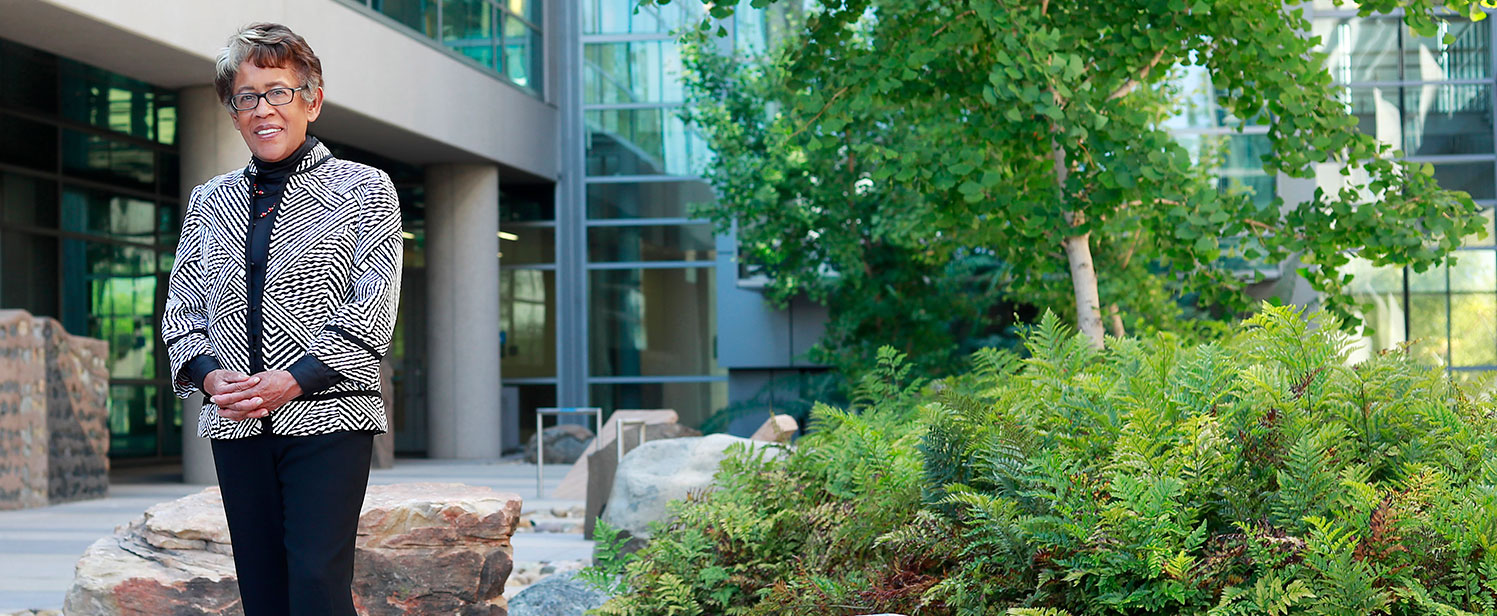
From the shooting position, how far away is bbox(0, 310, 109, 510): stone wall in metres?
11.4

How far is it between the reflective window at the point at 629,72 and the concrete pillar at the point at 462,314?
2940 millimetres

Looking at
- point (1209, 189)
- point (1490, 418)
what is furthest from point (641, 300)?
point (1490, 418)

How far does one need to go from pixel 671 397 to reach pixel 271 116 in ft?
65.7

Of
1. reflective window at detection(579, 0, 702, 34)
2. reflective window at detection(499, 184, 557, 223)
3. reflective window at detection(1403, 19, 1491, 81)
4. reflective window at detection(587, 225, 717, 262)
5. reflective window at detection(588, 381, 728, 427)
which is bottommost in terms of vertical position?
reflective window at detection(588, 381, 728, 427)

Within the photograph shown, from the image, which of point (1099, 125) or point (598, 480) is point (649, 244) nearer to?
point (598, 480)

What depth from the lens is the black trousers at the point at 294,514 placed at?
248 centimetres

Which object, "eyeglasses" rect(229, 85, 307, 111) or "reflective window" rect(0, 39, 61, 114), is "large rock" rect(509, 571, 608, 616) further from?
"reflective window" rect(0, 39, 61, 114)

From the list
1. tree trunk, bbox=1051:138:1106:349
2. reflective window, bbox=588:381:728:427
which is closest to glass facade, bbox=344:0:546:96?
reflective window, bbox=588:381:728:427

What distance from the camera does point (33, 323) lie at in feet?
37.9

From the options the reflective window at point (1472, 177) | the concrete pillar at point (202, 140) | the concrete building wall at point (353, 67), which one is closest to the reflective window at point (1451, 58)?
the reflective window at point (1472, 177)

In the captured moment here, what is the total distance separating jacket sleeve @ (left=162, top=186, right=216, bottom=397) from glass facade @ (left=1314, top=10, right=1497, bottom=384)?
21033 millimetres

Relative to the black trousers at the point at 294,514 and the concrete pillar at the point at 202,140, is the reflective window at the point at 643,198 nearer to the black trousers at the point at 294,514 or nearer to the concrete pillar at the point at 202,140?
the concrete pillar at the point at 202,140

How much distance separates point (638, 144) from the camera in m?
22.4

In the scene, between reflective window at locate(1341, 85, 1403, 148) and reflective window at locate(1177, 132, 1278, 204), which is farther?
reflective window at locate(1341, 85, 1403, 148)
